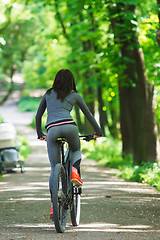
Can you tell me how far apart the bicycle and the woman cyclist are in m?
0.09

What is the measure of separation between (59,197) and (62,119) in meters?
0.94

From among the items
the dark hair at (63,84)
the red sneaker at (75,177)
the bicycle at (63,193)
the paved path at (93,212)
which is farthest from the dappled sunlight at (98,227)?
the dark hair at (63,84)

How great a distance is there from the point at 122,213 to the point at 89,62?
12.3 metres

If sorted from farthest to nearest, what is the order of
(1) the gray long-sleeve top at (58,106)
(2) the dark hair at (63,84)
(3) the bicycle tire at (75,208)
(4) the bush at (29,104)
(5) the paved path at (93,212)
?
(4) the bush at (29,104)
(3) the bicycle tire at (75,208)
(2) the dark hair at (63,84)
(1) the gray long-sleeve top at (58,106)
(5) the paved path at (93,212)

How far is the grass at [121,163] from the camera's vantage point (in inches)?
471

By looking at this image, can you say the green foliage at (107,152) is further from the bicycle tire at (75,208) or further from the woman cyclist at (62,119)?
the woman cyclist at (62,119)

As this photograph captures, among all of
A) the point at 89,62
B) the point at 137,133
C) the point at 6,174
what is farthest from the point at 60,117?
the point at 89,62

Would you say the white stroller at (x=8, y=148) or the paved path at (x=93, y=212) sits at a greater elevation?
the white stroller at (x=8, y=148)

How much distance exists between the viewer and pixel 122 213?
7648 mm

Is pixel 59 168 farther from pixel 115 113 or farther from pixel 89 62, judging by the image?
pixel 115 113

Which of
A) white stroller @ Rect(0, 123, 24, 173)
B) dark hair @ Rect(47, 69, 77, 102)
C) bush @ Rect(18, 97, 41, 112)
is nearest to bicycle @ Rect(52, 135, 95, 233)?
dark hair @ Rect(47, 69, 77, 102)

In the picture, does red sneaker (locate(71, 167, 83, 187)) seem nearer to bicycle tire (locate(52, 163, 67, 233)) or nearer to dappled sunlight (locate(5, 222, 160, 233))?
bicycle tire (locate(52, 163, 67, 233))

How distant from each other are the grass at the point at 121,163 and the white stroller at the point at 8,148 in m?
3.18

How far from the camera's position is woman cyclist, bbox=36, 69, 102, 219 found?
604 centimetres
